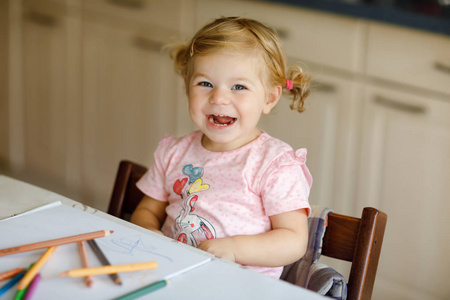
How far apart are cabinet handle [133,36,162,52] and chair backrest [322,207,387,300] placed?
137cm

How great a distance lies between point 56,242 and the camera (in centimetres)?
78

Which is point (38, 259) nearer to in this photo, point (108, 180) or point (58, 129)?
point (108, 180)

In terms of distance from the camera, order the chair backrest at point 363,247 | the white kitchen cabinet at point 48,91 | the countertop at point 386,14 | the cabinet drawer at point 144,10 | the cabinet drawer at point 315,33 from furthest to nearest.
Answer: the white kitchen cabinet at point 48,91 < the cabinet drawer at point 144,10 < the cabinet drawer at point 315,33 < the countertop at point 386,14 < the chair backrest at point 363,247

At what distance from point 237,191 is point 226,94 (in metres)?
0.16

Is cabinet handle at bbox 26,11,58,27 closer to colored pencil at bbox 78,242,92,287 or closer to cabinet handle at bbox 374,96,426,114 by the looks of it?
cabinet handle at bbox 374,96,426,114

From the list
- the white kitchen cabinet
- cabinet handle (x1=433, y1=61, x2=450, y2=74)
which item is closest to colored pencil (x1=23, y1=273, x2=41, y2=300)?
cabinet handle (x1=433, y1=61, x2=450, y2=74)

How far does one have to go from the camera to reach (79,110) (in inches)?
101

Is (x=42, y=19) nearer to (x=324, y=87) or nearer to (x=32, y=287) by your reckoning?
(x=324, y=87)

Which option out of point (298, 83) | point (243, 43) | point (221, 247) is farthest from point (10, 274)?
point (298, 83)

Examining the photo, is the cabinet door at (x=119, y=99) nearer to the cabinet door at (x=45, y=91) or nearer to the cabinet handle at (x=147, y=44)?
the cabinet handle at (x=147, y=44)

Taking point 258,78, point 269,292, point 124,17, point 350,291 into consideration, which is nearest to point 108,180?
point 124,17

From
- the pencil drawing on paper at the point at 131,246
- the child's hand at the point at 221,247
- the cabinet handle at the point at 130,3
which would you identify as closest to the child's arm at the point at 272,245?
the child's hand at the point at 221,247

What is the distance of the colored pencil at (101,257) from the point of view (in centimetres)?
69

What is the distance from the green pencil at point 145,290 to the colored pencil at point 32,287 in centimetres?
9
